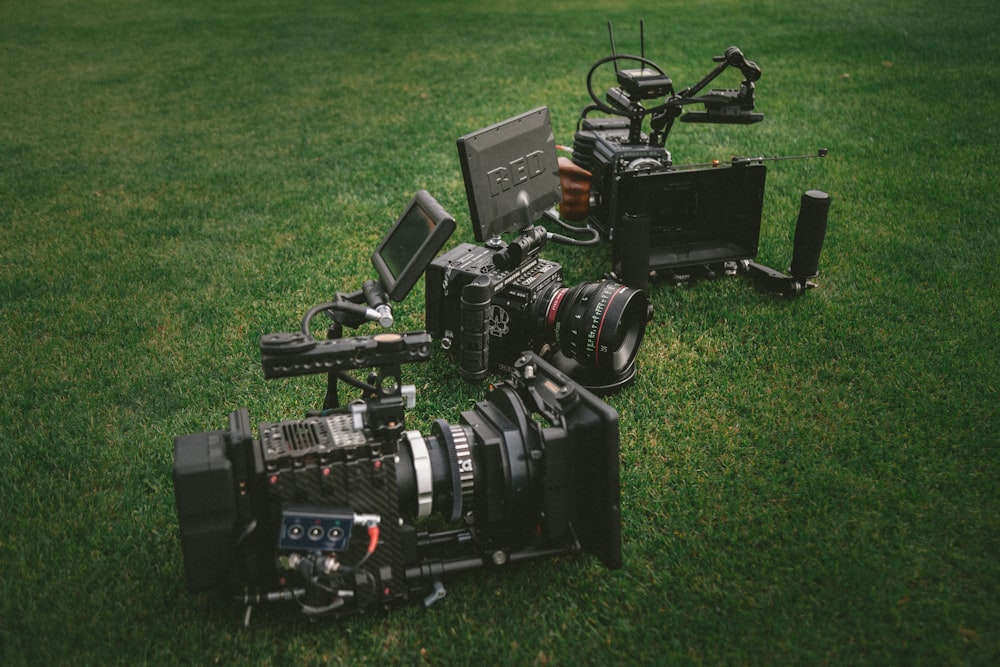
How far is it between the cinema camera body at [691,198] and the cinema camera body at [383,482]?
1908 mm

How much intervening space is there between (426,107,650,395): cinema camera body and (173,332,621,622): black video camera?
2.67ft

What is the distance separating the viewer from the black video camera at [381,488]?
2553 millimetres

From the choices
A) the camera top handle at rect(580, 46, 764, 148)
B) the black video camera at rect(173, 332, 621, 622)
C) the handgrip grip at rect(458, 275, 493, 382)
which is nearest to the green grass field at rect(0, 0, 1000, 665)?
the black video camera at rect(173, 332, 621, 622)

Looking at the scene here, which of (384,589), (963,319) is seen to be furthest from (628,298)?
(963,319)

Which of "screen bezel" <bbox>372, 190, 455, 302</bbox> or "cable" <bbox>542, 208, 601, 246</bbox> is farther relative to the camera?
"cable" <bbox>542, 208, 601, 246</bbox>

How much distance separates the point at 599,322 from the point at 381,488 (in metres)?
1.47

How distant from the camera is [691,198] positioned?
4.96 metres

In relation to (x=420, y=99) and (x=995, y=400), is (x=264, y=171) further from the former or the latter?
(x=995, y=400)

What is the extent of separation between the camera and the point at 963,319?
4516 mm

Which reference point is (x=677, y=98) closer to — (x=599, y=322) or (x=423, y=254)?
(x=599, y=322)

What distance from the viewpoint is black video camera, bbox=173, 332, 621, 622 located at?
8.38 ft

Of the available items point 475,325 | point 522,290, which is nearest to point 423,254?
point 475,325

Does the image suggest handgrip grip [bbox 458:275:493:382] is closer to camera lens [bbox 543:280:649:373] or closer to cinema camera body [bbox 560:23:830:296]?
camera lens [bbox 543:280:649:373]

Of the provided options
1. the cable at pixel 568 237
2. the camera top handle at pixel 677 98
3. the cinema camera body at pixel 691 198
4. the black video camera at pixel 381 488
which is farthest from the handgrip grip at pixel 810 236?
the black video camera at pixel 381 488
